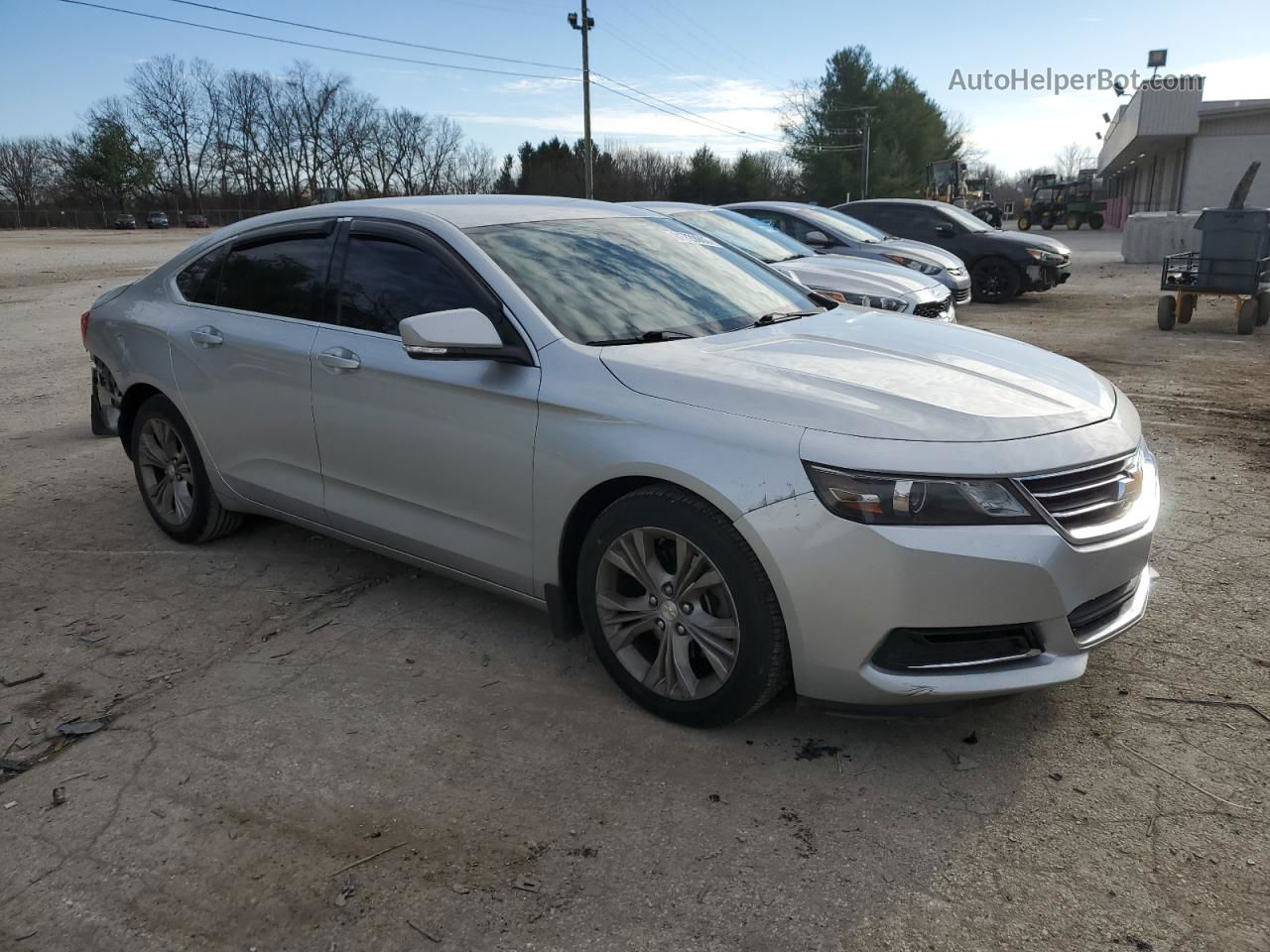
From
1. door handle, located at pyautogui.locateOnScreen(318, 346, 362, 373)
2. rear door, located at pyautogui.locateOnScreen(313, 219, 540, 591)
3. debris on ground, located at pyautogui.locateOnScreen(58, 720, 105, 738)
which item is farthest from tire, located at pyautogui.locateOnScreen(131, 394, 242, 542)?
debris on ground, located at pyautogui.locateOnScreen(58, 720, 105, 738)

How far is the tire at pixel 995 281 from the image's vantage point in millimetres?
15750

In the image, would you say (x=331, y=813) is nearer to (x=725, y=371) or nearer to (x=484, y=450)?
(x=484, y=450)

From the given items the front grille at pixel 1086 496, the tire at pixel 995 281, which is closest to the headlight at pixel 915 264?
the tire at pixel 995 281

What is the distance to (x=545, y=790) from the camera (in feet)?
9.49

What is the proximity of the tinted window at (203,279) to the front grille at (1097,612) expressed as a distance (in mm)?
3890

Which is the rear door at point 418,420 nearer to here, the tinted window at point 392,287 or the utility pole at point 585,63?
the tinted window at point 392,287

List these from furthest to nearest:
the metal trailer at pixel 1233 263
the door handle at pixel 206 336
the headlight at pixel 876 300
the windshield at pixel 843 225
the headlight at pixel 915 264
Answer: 1. the windshield at pixel 843 225
2. the headlight at pixel 915 264
3. the metal trailer at pixel 1233 263
4. the headlight at pixel 876 300
5. the door handle at pixel 206 336

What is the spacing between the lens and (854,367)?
10.5 ft

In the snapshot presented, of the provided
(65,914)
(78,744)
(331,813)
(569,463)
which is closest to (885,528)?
(569,463)

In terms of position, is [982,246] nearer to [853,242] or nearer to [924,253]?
[924,253]

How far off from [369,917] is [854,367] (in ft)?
7.03

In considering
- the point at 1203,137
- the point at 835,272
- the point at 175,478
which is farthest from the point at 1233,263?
the point at 1203,137

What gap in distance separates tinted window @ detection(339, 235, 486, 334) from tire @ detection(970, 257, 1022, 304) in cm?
1374

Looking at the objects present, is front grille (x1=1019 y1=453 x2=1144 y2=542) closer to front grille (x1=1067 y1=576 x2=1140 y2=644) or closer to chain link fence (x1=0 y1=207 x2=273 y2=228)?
front grille (x1=1067 y1=576 x2=1140 y2=644)
